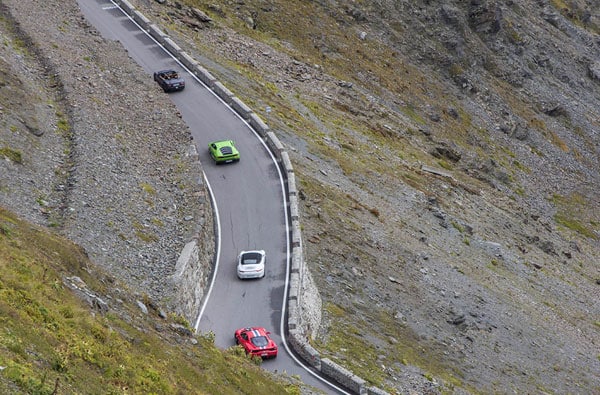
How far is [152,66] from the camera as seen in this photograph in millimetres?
59250

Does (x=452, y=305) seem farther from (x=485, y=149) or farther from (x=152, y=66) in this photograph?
(x=485, y=149)

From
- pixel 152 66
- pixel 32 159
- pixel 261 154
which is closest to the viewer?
pixel 32 159

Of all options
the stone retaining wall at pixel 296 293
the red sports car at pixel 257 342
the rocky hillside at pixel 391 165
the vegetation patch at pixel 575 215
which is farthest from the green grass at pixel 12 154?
the vegetation patch at pixel 575 215

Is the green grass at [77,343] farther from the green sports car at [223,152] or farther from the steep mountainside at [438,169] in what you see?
the green sports car at [223,152]

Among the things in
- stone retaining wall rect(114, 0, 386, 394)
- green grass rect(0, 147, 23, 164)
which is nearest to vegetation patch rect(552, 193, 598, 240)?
stone retaining wall rect(114, 0, 386, 394)

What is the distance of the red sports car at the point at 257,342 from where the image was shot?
33250 millimetres

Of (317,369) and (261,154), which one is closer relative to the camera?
(317,369)

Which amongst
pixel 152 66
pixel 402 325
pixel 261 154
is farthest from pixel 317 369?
pixel 152 66

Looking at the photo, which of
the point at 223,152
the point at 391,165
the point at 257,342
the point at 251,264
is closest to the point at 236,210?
the point at 223,152

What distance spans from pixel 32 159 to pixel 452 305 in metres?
24.9

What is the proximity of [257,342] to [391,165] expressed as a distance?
30.4 meters

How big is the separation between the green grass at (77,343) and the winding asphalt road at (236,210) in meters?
6.04

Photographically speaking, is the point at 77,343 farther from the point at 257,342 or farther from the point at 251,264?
the point at 251,264

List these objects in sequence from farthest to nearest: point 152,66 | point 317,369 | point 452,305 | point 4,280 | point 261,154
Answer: point 152,66
point 261,154
point 452,305
point 317,369
point 4,280
